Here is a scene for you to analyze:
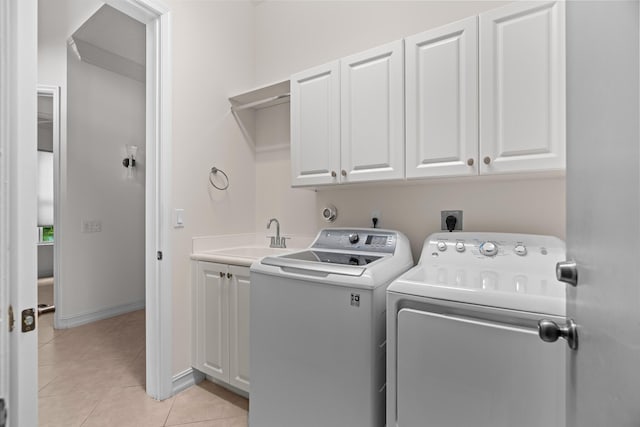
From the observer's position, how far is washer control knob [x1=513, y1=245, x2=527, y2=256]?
1.40 metres

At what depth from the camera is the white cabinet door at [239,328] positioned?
6.07 ft

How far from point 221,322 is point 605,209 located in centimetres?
197

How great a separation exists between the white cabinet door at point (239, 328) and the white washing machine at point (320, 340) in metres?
0.27

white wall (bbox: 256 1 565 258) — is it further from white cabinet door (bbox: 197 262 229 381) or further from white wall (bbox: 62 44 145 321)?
white wall (bbox: 62 44 145 321)

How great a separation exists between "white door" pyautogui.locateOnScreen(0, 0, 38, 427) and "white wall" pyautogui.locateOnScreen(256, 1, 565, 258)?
1.63 meters

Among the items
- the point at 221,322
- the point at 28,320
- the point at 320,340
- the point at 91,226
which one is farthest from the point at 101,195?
the point at 320,340

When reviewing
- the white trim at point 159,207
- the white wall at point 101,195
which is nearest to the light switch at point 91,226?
the white wall at point 101,195

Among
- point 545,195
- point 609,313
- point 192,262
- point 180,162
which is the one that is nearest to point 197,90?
point 180,162

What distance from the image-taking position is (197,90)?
2.18 meters

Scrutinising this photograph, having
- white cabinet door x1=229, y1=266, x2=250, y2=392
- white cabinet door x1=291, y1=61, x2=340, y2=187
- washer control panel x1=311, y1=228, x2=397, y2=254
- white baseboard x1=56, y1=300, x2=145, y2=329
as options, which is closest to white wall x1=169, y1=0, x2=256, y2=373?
white cabinet door x1=229, y1=266, x2=250, y2=392

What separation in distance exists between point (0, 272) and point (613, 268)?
1.11 meters

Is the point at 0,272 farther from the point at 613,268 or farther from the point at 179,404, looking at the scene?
the point at 179,404

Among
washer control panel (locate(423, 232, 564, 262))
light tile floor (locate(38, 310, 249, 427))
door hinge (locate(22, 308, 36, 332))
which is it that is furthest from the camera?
light tile floor (locate(38, 310, 249, 427))

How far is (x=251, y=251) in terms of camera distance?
2299 mm
